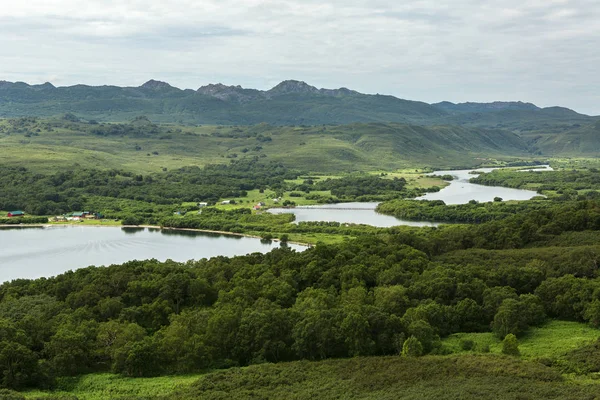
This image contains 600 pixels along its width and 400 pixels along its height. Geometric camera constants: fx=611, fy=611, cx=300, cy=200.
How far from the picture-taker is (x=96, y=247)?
7888cm

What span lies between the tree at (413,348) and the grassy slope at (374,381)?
1274mm

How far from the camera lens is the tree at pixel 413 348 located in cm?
3203

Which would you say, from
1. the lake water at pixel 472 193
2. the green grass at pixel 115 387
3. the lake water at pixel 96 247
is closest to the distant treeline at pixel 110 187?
the lake water at pixel 96 247

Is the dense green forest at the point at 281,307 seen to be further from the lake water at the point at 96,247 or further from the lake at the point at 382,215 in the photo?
the lake at the point at 382,215

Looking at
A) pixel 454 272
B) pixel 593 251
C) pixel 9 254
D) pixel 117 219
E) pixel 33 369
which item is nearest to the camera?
pixel 33 369

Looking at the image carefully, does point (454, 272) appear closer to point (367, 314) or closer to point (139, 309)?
point (367, 314)

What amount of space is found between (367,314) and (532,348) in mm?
Result: 9187

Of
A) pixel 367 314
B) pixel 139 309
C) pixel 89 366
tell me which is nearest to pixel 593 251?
pixel 367 314

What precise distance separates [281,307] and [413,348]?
11169 mm

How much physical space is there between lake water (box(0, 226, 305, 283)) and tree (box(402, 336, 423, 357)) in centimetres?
4246

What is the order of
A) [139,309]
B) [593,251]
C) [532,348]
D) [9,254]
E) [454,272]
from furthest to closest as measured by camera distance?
1. [9,254]
2. [593,251]
3. [454,272]
4. [139,309]
5. [532,348]

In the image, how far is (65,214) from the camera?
10475cm

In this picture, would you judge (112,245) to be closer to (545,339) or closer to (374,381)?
(374,381)

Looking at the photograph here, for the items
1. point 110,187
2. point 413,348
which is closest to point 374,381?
point 413,348
